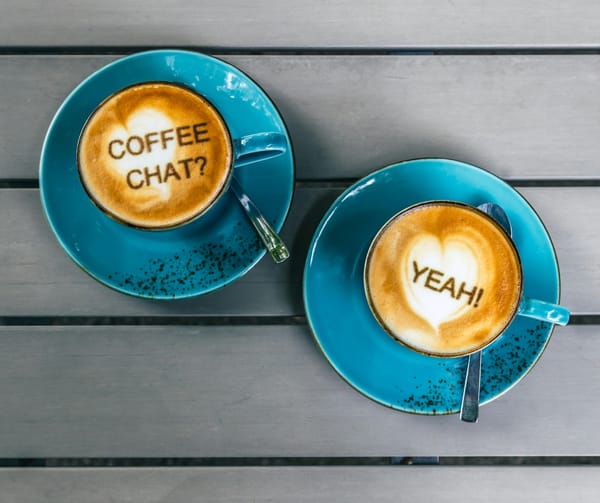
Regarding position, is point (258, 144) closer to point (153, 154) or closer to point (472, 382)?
point (153, 154)

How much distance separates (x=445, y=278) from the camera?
0.63 m

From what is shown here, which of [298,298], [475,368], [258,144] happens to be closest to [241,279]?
[298,298]

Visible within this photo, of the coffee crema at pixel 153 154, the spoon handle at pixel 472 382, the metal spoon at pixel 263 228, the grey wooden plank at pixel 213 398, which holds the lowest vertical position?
the grey wooden plank at pixel 213 398

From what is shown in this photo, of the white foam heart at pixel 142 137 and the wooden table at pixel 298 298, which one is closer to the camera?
the white foam heart at pixel 142 137


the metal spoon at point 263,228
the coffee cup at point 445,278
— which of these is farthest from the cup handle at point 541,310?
the metal spoon at point 263,228

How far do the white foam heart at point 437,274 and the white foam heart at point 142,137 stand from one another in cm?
27

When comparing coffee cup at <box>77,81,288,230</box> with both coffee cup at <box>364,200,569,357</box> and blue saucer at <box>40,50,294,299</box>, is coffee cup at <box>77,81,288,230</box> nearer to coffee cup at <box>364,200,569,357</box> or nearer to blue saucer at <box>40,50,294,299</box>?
blue saucer at <box>40,50,294,299</box>

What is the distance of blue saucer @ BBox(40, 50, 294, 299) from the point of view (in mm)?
666

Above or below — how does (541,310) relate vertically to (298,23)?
below

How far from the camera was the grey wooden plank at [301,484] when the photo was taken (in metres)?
0.75

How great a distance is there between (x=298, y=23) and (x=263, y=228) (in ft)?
0.93

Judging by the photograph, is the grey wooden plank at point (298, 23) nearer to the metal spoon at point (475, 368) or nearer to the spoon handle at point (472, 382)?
the metal spoon at point (475, 368)

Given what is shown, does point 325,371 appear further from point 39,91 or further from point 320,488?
point 39,91

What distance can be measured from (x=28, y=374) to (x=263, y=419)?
0.96ft
